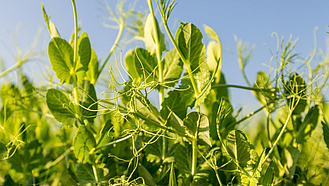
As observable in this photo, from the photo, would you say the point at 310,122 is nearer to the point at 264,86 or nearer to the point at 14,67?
the point at 264,86

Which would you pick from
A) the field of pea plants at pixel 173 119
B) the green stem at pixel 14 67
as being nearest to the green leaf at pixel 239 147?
the field of pea plants at pixel 173 119

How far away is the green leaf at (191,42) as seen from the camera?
0.25m

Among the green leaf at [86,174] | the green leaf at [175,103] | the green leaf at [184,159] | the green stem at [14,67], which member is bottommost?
the green leaf at [86,174]

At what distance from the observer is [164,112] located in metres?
0.27

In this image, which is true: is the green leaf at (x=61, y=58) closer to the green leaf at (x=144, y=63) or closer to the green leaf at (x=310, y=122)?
the green leaf at (x=144, y=63)

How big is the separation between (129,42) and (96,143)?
203mm

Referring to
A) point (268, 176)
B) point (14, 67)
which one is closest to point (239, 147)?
point (268, 176)

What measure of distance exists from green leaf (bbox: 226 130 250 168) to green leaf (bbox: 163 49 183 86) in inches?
3.4

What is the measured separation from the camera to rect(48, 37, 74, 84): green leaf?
0.30m

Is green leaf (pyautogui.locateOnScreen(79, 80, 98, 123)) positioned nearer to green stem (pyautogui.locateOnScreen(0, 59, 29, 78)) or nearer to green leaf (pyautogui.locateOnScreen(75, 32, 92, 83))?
green leaf (pyautogui.locateOnScreen(75, 32, 92, 83))

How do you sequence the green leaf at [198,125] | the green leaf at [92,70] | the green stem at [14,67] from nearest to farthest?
1. the green leaf at [198,125]
2. the green leaf at [92,70]
3. the green stem at [14,67]

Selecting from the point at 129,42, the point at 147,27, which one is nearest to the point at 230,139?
the point at 147,27

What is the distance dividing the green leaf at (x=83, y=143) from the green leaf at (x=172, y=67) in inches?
3.8

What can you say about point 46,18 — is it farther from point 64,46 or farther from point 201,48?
point 201,48
